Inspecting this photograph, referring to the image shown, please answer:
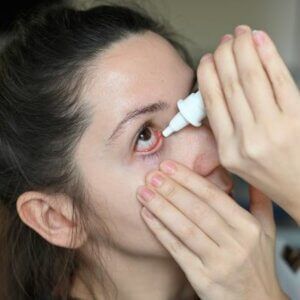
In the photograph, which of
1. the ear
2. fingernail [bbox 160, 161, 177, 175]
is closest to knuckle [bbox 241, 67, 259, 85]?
fingernail [bbox 160, 161, 177, 175]

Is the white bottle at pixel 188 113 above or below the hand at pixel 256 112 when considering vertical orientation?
below

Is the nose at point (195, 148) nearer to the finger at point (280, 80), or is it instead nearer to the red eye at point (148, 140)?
the red eye at point (148, 140)

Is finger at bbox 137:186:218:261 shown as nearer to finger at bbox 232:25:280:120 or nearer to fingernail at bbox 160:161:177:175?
fingernail at bbox 160:161:177:175

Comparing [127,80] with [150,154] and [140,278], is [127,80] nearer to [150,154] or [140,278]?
[150,154]

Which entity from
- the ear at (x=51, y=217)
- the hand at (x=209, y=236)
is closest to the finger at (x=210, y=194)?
the hand at (x=209, y=236)

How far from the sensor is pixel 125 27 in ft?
2.95

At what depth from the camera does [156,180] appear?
0.82m

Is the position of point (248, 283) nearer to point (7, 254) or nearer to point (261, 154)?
point (261, 154)

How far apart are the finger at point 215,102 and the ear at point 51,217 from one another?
1.04 feet

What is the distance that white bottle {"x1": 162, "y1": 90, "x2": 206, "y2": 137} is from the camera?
782 millimetres

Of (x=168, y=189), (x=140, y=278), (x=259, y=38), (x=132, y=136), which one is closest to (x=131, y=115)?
(x=132, y=136)

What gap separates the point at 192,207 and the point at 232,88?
0.21 m

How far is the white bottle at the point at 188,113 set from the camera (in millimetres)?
782

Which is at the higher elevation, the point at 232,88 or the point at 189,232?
the point at 232,88
